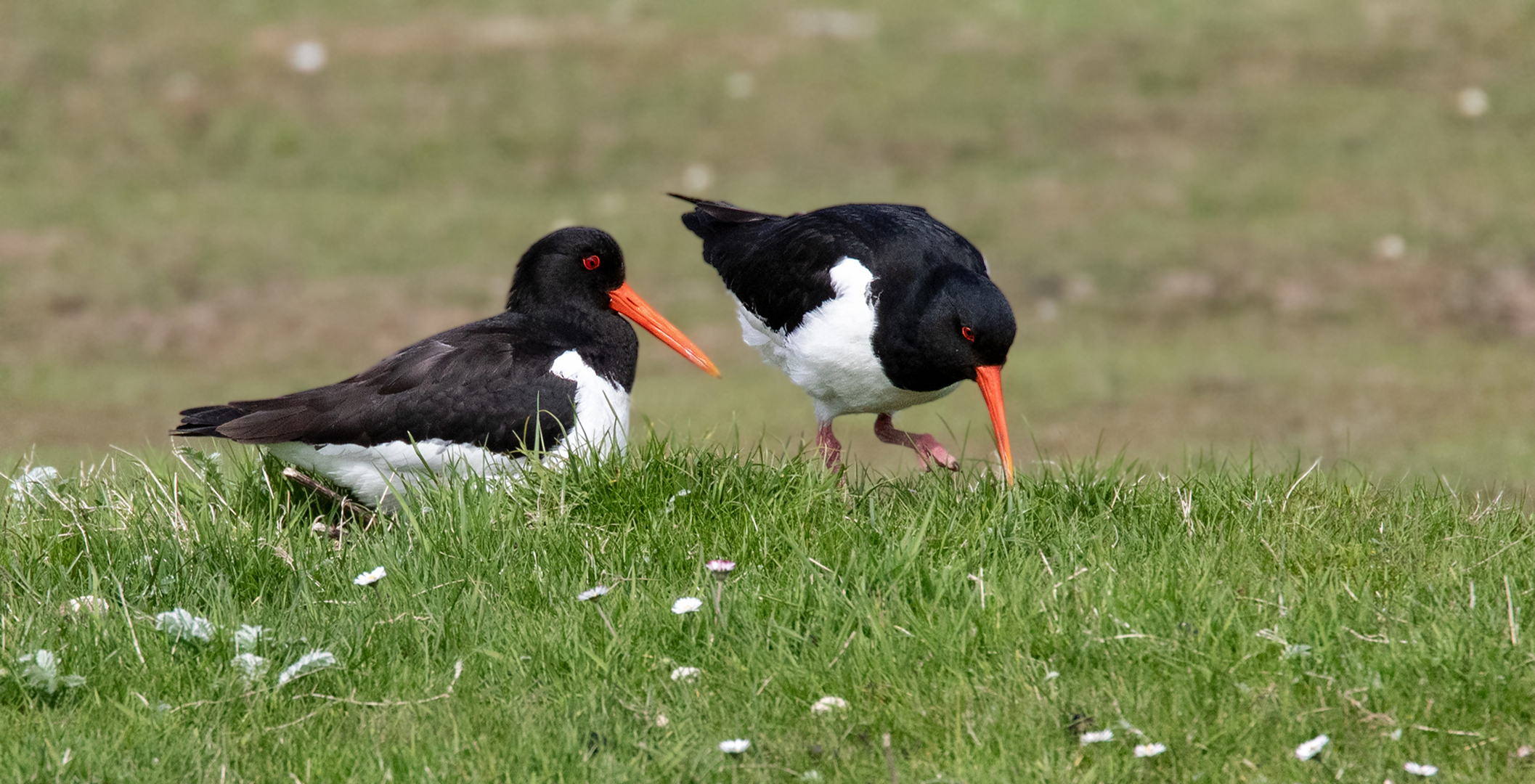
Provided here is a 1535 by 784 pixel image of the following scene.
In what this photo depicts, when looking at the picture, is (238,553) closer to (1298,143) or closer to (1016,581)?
(1016,581)

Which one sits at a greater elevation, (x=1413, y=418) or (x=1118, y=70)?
(x=1118, y=70)

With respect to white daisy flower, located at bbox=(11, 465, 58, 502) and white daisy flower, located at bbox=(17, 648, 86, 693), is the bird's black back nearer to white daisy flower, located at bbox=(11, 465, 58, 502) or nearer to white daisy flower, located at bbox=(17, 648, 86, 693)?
white daisy flower, located at bbox=(11, 465, 58, 502)

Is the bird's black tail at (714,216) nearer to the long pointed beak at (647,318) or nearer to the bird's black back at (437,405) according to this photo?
the long pointed beak at (647,318)

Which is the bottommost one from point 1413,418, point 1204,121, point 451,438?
point 1413,418

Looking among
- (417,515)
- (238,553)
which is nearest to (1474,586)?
(417,515)

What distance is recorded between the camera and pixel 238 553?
464cm

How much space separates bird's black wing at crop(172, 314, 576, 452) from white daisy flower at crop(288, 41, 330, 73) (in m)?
16.3

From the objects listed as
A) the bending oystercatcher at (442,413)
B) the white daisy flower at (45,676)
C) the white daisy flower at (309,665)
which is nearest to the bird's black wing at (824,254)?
the bending oystercatcher at (442,413)

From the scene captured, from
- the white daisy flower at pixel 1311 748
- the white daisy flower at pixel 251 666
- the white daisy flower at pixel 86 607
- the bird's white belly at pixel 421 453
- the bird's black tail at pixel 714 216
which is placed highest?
the bird's black tail at pixel 714 216

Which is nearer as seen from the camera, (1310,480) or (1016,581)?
(1016,581)

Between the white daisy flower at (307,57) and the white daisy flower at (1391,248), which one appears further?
the white daisy flower at (307,57)

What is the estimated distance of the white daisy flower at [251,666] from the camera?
3869 mm

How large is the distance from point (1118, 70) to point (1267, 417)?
966 cm

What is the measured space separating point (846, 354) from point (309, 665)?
2.98 metres
